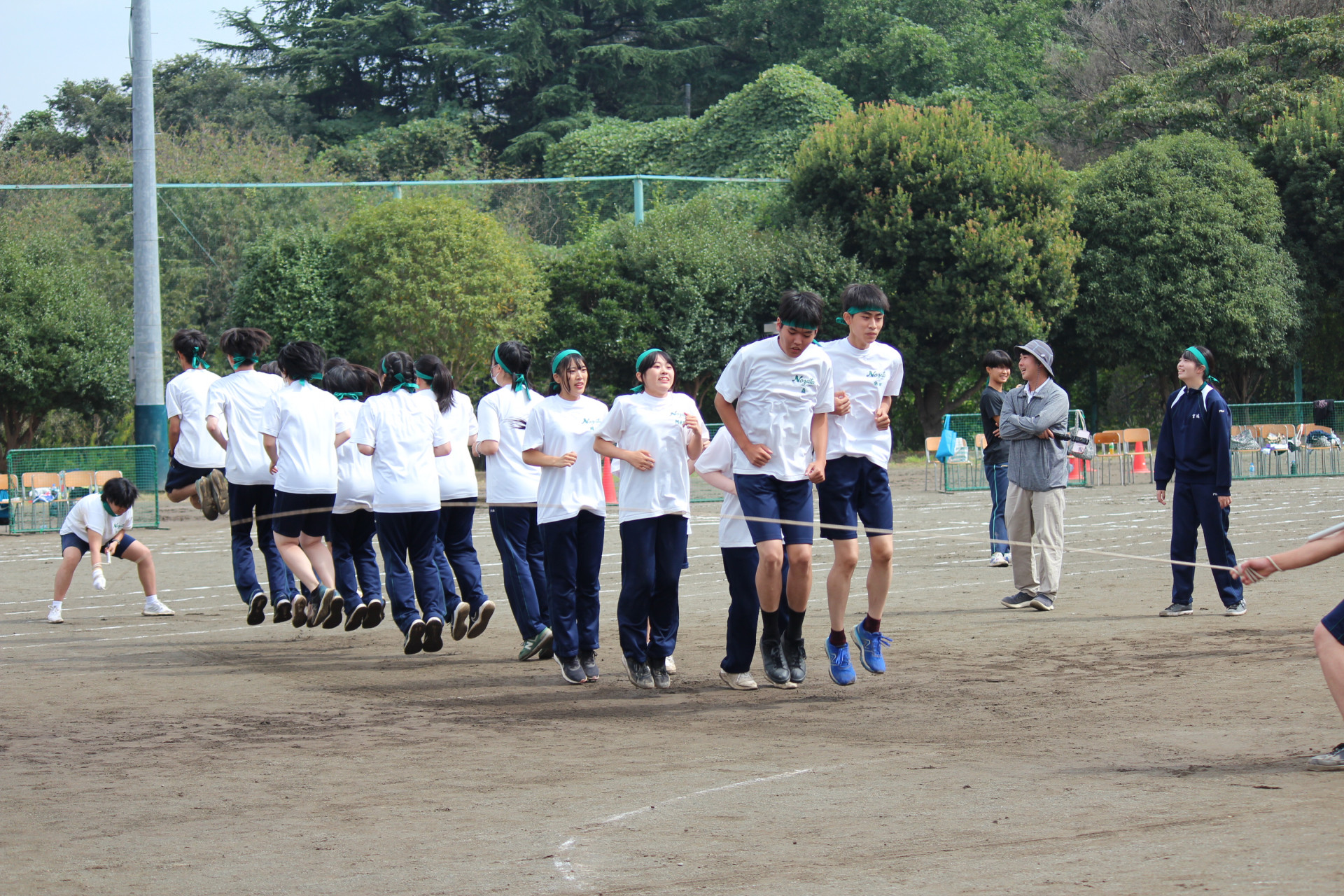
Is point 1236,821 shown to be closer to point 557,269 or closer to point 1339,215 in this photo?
point 557,269

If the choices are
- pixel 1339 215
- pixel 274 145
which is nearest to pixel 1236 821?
pixel 1339 215

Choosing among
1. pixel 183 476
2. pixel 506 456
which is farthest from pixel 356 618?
pixel 183 476

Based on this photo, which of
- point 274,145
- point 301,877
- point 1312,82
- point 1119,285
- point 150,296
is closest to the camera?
point 301,877

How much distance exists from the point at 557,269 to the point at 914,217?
776cm

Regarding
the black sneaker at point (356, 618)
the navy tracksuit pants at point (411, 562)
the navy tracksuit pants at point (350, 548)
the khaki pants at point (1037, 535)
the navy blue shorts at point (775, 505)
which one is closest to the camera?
the navy blue shorts at point (775, 505)

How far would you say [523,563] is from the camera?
8961 millimetres

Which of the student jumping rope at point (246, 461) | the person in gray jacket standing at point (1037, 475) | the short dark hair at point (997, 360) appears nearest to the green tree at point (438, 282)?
the short dark hair at point (997, 360)

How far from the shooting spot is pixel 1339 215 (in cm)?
3300

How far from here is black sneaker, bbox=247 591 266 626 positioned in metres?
9.84

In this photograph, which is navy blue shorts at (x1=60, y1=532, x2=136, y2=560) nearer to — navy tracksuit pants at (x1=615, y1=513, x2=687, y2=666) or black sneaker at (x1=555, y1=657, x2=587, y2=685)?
black sneaker at (x1=555, y1=657, x2=587, y2=685)

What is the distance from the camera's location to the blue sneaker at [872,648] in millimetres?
8219

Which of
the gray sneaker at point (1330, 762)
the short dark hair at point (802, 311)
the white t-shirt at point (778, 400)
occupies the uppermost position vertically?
the short dark hair at point (802, 311)

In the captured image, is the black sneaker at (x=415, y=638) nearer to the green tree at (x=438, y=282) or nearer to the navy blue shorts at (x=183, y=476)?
the navy blue shorts at (x=183, y=476)

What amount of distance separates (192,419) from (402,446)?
243 centimetres
